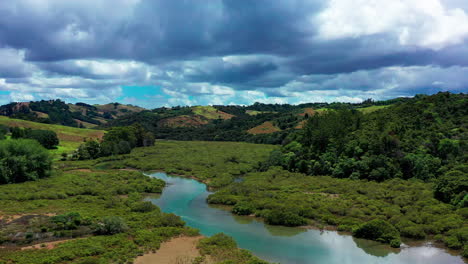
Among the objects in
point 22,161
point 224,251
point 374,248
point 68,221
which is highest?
point 22,161

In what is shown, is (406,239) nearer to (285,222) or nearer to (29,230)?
(285,222)

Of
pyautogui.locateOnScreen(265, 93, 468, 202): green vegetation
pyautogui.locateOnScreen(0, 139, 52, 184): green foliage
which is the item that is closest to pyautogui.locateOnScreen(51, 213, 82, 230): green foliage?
pyautogui.locateOnScreen(0, 139, 52, 184): green foliage

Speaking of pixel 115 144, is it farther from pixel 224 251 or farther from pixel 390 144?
pixel 224 251

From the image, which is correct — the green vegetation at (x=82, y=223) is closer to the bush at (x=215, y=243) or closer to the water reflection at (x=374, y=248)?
the bush at (x=215, y=243)

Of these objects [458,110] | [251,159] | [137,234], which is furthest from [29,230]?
[458,110]

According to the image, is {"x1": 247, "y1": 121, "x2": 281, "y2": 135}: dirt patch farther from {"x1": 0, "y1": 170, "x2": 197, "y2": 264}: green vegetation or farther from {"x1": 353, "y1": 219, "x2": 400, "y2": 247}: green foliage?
{"x1": 353, "y1": 219, "x2": 400, "y2": 247}: green foliage

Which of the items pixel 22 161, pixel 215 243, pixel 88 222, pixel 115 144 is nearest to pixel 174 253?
pixel 215 243
